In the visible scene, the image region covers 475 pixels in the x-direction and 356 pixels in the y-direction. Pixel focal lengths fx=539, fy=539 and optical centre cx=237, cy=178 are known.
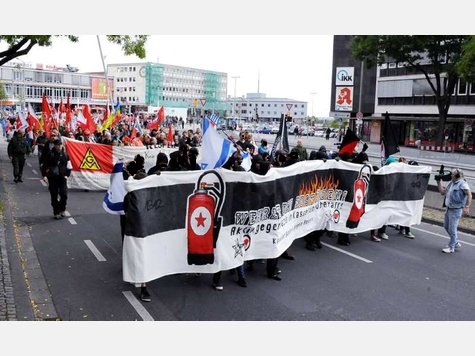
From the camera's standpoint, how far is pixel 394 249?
1101cm

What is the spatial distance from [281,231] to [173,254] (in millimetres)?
2157

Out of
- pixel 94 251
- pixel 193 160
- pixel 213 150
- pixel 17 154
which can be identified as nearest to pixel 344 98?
pixel 17 154

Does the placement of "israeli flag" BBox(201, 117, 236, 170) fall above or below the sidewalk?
above

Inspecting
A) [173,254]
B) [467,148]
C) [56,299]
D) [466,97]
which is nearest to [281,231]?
[173,254]

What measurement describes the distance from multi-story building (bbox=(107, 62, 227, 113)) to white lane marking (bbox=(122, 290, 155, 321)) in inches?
4881

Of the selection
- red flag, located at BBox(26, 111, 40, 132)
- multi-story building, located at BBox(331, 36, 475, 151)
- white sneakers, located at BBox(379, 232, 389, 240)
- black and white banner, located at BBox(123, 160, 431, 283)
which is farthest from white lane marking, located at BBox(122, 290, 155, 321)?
multi-story building, located at BBox(331, 36, 475, 151)

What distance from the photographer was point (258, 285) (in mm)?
8258

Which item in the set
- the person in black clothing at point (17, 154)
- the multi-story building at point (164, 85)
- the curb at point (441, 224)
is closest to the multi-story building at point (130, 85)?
the multi-story building at point (164, 85)

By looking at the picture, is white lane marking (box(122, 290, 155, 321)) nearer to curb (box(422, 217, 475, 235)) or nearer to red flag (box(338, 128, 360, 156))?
red flag (box(338, 128, 360, 156))

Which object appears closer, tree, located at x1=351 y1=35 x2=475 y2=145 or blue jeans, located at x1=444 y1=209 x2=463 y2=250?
blue jeans, located at x1=444 y1=209 x2=463 y2=250

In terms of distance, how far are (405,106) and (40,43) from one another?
4231 centimetres

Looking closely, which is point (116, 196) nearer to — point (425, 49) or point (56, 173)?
point (56, 173)

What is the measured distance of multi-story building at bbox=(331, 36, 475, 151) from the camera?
4669 cm

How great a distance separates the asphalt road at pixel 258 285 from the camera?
699 centimetres
